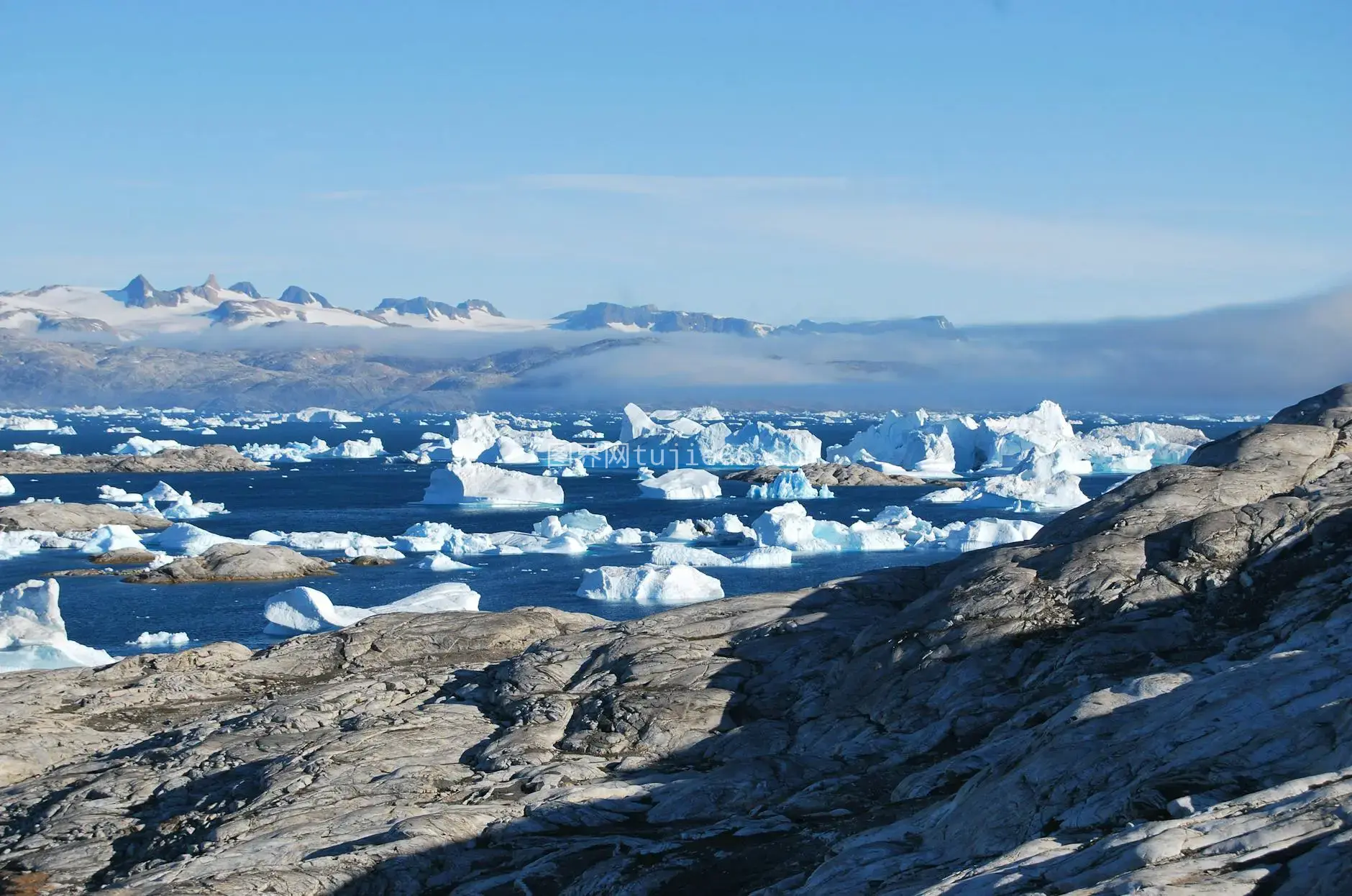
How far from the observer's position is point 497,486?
262 ft

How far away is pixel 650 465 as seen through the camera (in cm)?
11119

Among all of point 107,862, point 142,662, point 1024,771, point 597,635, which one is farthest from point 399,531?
point 1024,771

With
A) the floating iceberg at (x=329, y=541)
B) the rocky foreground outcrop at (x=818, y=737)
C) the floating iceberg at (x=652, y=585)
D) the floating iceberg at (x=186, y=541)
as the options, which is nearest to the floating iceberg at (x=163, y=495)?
the floating iceberg at (x=186, y=541)

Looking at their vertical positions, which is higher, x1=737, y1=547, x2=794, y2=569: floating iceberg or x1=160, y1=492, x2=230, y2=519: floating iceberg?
x1=160, y1=492, x2=230, y2=519: floating iceberg

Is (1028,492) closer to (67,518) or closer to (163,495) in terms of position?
(67,518)

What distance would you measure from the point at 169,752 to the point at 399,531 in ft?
157

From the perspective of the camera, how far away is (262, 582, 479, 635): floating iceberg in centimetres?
3659

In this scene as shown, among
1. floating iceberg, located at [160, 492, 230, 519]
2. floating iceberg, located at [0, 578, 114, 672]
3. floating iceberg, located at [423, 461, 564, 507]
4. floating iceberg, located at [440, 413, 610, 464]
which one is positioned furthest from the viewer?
floating iceberg, located at [440, 413, 610, 464]

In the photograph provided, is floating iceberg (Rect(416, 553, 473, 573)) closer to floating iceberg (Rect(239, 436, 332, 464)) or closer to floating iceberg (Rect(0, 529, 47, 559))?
floating iceberg (Rect(0, 529, 47, 559))

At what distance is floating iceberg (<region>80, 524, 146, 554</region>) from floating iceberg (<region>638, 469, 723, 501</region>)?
3441 centimetres

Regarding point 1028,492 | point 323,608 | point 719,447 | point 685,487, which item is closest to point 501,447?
point 719,447

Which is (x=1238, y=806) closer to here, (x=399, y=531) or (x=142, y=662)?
(x=142, y=662)

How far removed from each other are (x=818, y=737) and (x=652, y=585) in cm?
2512

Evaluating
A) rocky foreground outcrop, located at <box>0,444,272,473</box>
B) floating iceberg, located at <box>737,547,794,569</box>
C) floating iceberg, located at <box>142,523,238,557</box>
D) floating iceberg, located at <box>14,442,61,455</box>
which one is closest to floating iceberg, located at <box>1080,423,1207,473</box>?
floating iceberg, located at <box>737,547,794,569</box>
